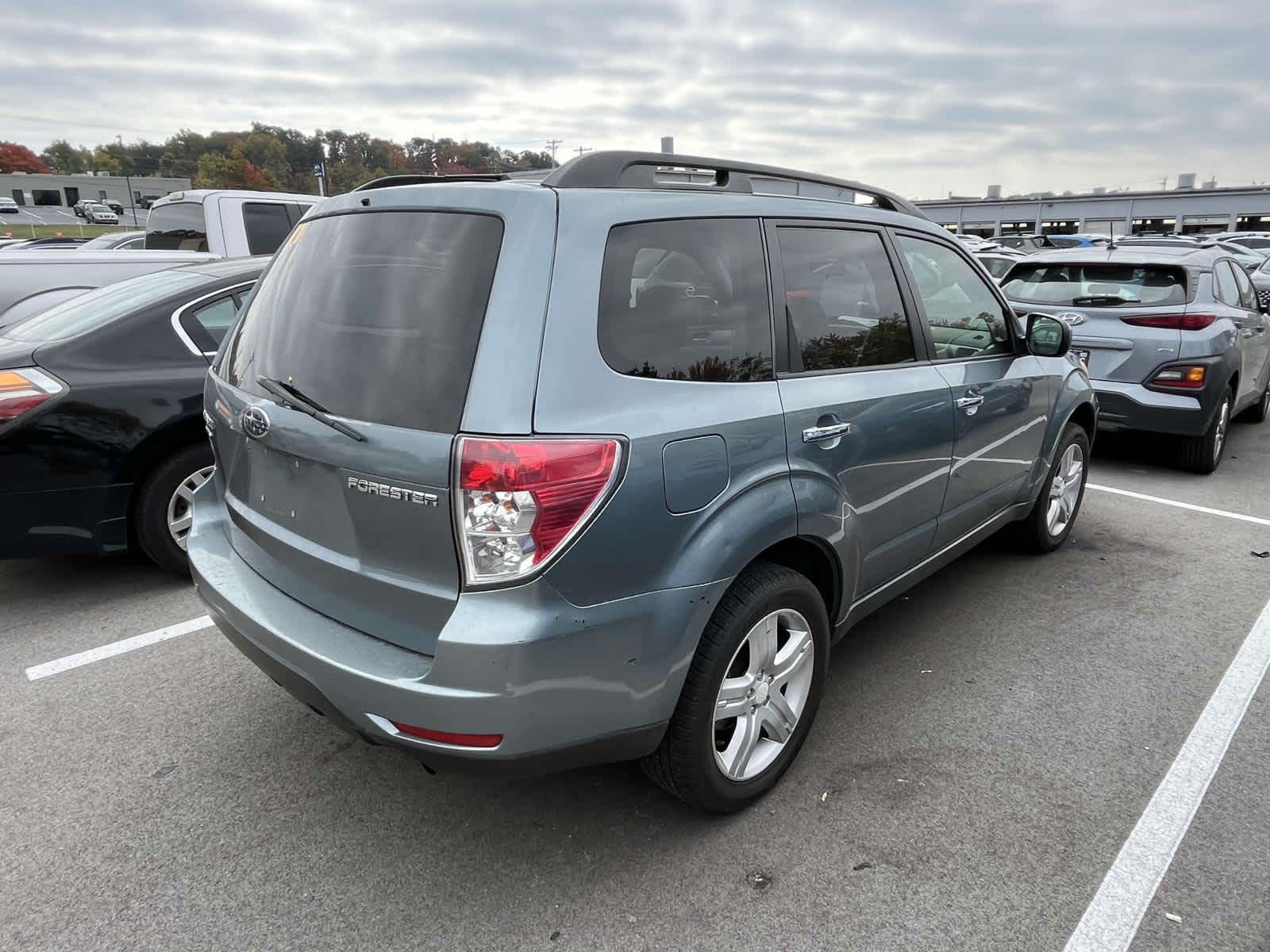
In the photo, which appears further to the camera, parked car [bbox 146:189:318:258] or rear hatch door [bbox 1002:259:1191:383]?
parked car [bbox 146:189:318:258]

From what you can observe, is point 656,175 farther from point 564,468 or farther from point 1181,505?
point 1181,505

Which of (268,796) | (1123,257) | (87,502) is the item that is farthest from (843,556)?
(1123,257)

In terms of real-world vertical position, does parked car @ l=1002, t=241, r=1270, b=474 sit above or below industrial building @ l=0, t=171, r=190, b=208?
below

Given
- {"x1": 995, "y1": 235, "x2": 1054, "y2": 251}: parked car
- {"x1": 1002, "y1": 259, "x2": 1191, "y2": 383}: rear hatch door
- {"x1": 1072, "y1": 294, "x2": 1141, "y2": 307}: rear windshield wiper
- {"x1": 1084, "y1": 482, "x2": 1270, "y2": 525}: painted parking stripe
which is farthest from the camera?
{"x1": 995, "y1": 235, "x2": 1054, "y2": 251}: parked car

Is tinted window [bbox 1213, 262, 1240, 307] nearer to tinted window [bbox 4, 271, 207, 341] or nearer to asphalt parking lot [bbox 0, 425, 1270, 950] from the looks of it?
asphalt parking lot [bbox 0, 425, 1270, 950]

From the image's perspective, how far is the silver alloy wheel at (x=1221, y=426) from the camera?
21.4 feet

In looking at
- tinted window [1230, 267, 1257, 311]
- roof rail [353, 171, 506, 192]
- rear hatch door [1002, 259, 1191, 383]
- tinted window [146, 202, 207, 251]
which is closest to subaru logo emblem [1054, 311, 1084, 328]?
rear hatch door [1002, 259, 1191, 383]

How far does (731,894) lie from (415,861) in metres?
0.91

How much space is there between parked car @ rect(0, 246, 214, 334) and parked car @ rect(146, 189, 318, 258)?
5.66 ft

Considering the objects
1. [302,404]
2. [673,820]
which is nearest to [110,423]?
[302,404]

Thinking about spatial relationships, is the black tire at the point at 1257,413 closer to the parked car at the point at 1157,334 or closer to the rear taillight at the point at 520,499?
the parked car at the point at 1157,334

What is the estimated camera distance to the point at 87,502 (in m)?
3.86

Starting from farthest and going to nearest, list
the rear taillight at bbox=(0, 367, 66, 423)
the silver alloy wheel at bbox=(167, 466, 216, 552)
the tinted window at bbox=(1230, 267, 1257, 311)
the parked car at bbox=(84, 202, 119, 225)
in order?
the parked car at bbox=(84, 202, 119, 225) → the tinted window at bbox=(1230, 267, 1257, 311) → the silver alloy wheel at bbox=(167, 466, 216, 552) → the rear taillight at bbox=(0, 367, 66, 423)

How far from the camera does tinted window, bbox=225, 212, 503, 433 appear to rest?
2039mm
